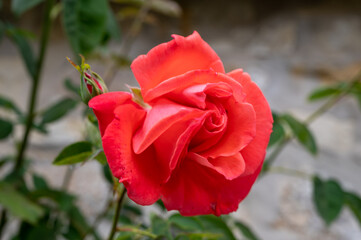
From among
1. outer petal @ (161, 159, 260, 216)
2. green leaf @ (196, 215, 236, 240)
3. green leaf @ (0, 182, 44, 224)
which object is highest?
outer petal @ (161, 159, 260, 216)

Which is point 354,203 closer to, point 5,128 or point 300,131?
point 300,131

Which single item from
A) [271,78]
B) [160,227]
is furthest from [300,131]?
[271,78]

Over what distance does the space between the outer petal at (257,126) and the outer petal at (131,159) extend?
0.20ft

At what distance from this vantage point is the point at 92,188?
1.11 metres

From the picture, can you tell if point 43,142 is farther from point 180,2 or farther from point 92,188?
point 180,2

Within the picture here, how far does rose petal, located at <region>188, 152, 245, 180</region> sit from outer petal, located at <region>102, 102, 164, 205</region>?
0.03 meters

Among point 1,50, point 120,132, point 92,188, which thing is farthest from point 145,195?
point 1,50

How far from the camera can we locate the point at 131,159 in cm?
21

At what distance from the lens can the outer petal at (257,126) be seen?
0.77 feet

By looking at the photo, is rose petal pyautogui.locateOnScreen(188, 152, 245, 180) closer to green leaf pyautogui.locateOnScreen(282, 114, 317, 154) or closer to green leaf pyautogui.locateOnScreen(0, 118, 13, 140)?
green leaf pyautogui.locateOnScreen(282, 114, 317, 154)

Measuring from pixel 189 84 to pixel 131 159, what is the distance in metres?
0.06

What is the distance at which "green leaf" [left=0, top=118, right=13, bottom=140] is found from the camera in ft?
1.90

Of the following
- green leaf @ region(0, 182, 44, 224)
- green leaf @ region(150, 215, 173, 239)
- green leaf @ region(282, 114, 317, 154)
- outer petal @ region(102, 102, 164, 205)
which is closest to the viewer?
outer petal @ region(102, 102, 164, 205)

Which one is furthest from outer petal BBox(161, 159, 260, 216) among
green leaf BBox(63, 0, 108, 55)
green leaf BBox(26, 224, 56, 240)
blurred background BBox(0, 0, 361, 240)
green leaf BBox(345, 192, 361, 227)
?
blurred background BBox(0, 0, 361, 240)
